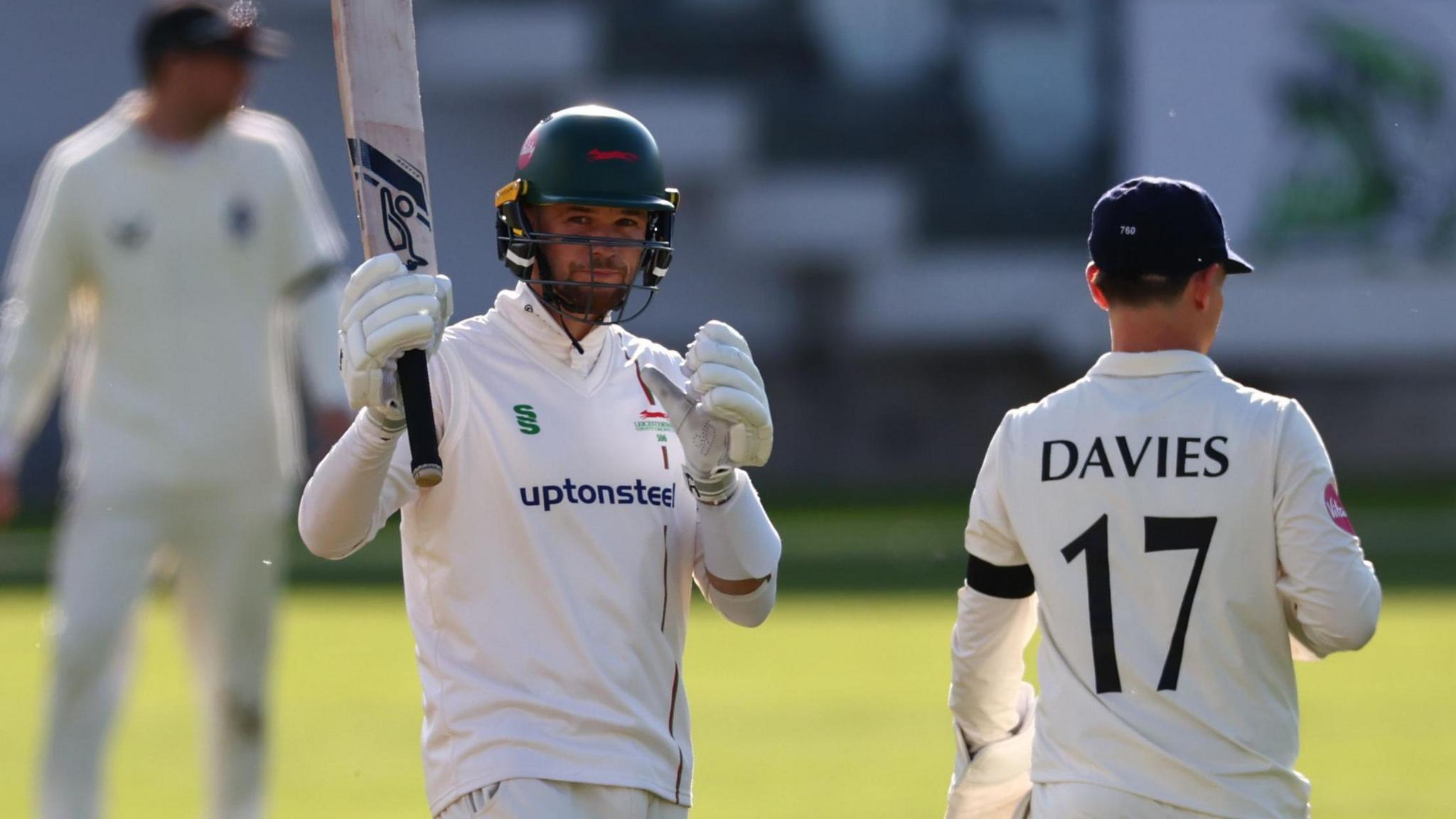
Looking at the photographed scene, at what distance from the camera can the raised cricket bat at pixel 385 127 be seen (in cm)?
343

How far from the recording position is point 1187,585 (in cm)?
326

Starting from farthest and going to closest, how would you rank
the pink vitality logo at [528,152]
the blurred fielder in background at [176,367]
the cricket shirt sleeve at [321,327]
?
the cricket shirt sleeve at [321,327], the blurred fielder in background at [176,367], the pink vitality logo at [528,152]

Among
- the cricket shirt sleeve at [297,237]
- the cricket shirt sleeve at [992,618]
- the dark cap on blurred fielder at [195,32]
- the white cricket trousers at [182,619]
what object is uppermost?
the dark cap on blurred fielder at [195,32]

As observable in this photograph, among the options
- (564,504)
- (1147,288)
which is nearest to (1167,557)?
(1147,288)

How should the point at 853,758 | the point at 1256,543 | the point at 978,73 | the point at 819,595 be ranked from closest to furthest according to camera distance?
the point at 1256,543
the point at 853,758
the point at 819,595
the point at 978,73

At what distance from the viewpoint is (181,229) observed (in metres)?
5.85

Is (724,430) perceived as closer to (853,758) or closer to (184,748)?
(853,758)

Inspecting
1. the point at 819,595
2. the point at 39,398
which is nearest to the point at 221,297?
the point at 39,398

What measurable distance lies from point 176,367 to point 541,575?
9.08 feet

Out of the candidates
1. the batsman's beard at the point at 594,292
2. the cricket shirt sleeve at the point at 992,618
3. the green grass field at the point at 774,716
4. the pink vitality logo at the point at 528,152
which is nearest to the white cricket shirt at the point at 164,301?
the green grass field at the point at 774,716

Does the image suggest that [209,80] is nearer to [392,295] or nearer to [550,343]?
[550,343]

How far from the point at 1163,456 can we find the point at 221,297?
11.3 feet

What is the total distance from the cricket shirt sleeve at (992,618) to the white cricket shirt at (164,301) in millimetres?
2849

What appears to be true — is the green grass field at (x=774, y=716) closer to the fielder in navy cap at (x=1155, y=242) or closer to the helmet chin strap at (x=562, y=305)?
the helmet chin strap at (x=562, y=305)
